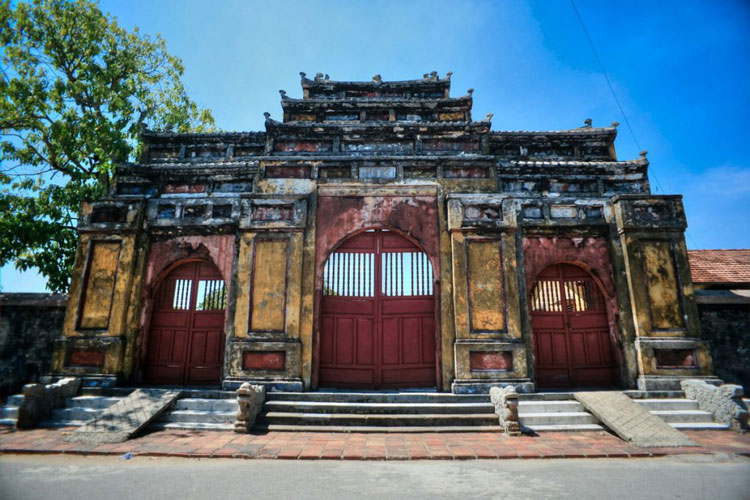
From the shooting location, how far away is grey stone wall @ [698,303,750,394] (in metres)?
7.88

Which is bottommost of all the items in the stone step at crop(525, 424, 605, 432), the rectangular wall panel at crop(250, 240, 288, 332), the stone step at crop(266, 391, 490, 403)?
the stone step at crop(525, 424, 605, 432)

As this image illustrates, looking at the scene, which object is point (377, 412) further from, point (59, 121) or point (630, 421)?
point (59, 121)

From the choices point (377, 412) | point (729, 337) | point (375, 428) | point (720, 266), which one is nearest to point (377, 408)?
point (377, 412)

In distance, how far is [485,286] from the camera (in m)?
7.64

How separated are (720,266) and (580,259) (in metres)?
5.15

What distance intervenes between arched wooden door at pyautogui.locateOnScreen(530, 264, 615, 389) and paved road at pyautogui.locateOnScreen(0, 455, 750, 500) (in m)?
3.31

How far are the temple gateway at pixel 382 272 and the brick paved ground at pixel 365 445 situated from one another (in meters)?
1.44

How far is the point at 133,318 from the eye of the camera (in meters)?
7.97

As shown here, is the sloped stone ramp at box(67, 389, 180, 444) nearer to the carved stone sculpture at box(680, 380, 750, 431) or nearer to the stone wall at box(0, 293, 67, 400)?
the stone wall at box(0, 293, 67, 400)

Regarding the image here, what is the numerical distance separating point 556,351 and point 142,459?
760 cm

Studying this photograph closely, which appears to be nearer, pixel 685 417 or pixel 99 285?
pixel 685 417

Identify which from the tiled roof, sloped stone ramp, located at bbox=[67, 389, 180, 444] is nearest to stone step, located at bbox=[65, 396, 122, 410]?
sloped stone ramp, located at bbox=[67, 389, 180, 444]

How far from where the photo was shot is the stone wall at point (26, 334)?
7.87 metres

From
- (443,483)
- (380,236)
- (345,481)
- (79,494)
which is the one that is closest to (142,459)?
(79,494)
